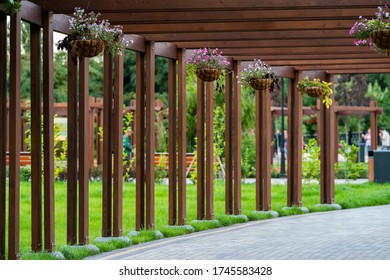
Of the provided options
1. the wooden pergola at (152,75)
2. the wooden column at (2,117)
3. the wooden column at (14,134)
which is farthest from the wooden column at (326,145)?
the wooden column at (2,117)

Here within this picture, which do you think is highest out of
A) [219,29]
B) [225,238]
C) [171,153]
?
[219,29]

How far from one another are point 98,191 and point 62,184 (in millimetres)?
2932

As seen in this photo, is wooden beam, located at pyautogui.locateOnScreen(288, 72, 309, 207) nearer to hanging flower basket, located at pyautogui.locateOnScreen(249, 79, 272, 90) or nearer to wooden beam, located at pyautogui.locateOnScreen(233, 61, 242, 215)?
wooden beam, located at pyautogui.locateOnScreen(233, 61, 242, 215)

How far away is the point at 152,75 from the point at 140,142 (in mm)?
963

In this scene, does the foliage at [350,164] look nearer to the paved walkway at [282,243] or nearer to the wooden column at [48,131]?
the paved walkway at [282,243]

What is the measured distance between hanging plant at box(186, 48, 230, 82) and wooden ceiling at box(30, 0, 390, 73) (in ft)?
0.67

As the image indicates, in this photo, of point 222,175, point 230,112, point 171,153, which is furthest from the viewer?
point 222,175

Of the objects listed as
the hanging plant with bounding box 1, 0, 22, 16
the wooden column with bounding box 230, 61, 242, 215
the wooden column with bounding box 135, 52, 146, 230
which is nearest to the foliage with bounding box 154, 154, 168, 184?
the wooden column with bounding box 230, 61, 242, 215

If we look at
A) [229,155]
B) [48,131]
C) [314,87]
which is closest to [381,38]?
[48,131]

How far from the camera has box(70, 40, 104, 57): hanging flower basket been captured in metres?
10.5

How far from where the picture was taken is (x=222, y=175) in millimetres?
28266
